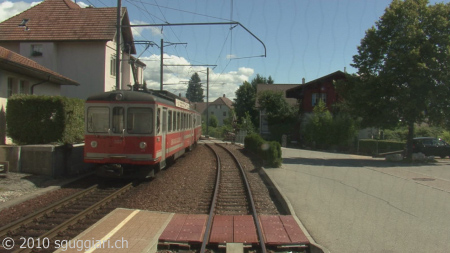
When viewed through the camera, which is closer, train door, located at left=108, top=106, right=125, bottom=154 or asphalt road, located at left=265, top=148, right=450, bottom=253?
asphalt road, located at left=265, top=148, right=450, bottom=253

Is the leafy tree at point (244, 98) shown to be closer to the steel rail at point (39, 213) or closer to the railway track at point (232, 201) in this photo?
the railway track at point (232, 201)

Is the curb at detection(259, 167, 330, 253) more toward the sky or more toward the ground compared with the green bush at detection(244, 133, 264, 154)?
more toward the ground

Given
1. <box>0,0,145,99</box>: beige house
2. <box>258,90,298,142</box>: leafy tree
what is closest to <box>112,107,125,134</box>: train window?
<box>0,0,145,99</box>: beige house

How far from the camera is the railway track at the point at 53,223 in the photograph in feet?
19.0

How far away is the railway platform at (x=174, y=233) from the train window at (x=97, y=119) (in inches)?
175

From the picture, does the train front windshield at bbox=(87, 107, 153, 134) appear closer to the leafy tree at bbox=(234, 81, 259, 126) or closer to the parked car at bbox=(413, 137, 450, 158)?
the parked car at bbox=(413, 137, 450, 158)

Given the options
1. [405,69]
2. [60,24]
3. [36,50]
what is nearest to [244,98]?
[60,24]

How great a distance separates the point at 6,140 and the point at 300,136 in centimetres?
2982

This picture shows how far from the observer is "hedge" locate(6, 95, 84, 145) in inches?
510

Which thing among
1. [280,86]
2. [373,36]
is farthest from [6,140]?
[280,86]

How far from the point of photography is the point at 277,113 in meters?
41.2

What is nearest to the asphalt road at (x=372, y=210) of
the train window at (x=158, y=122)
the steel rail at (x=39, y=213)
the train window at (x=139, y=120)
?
the train window at (x=158, y=122)

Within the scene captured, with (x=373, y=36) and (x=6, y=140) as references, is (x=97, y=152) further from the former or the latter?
(x=373, y=36)

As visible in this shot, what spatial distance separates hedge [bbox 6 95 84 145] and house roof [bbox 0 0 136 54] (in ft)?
45.1
